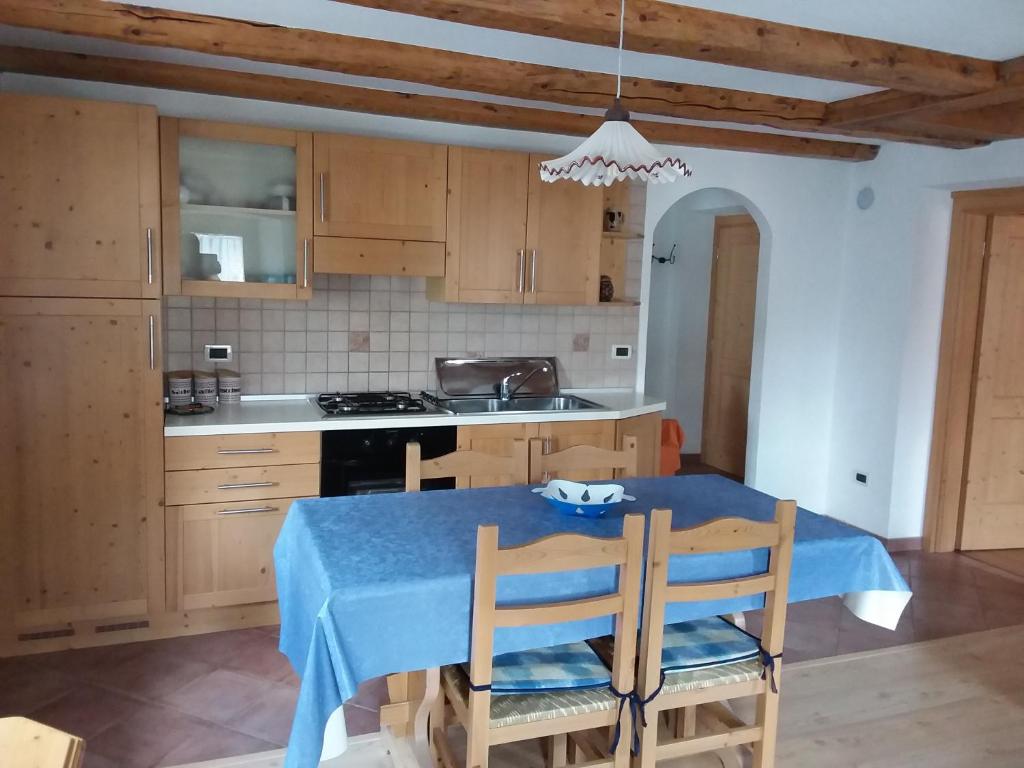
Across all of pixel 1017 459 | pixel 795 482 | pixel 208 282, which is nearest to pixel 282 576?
pixel 208 282

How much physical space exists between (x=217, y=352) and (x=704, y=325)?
392 cm

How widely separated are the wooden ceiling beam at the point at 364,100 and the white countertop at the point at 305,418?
4.38ft

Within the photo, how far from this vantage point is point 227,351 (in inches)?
149

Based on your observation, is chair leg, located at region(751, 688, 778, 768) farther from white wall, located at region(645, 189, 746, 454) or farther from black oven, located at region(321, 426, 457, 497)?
white wall, located at region(645, 189, 746, 454)

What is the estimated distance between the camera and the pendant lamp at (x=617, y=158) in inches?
85.1

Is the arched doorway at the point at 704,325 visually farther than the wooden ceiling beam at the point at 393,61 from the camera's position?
Yes

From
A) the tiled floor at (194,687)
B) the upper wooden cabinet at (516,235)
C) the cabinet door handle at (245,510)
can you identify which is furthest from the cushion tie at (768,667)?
the upper wooden cabinet at (516,235)

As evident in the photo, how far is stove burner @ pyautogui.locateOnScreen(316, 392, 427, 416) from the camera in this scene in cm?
363

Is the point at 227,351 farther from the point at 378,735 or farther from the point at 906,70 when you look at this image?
the point at 906,70

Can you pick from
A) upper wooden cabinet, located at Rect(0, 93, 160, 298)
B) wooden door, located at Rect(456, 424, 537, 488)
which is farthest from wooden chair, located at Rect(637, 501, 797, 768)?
upper wooden cabinet, located at Rect(0, 93, 160, 298)

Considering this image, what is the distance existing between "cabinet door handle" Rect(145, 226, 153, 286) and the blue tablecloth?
126cm

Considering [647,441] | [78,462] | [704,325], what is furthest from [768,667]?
[704,325]

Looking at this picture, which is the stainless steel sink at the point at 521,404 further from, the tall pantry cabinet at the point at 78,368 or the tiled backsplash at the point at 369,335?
the tall pantry cabinet at the point at 78,368

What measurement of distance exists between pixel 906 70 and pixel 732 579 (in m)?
1.94
